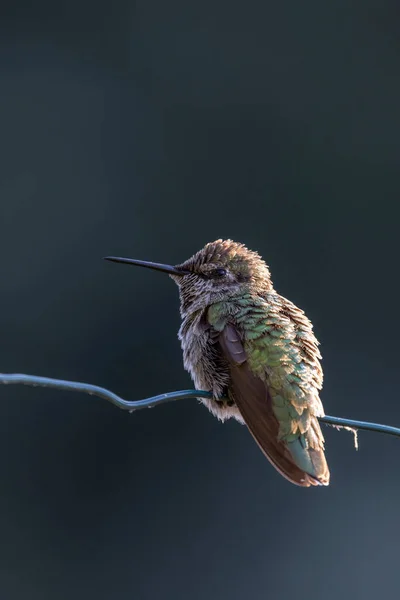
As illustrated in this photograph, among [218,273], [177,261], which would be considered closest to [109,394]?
[218,273]

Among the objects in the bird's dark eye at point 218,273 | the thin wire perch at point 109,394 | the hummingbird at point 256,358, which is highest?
the bird's dark eye at point 218,273

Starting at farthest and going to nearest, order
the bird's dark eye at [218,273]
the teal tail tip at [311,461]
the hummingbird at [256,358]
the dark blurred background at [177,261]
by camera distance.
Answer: the dark blurred background at [177,261], the bird's dark eye at [218,273], the hummingbird at [256,358], the teal tail tip at [311,461]

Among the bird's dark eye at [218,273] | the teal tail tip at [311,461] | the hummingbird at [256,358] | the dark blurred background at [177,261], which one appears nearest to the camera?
the teal tail tip at [311,461]

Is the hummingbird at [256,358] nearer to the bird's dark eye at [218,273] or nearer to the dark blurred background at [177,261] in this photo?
the bird's dark eye at [218,273]

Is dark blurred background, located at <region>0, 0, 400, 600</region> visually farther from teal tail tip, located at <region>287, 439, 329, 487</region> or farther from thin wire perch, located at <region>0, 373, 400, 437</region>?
thin wire perch, located at <region>0, 373, 400, 437</region>

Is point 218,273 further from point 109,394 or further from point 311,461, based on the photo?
point 109,394

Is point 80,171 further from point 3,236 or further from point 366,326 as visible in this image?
point 366,326

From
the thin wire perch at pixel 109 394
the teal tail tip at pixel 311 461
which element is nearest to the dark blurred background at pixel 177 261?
the teal tail tip at pixel 311 461
